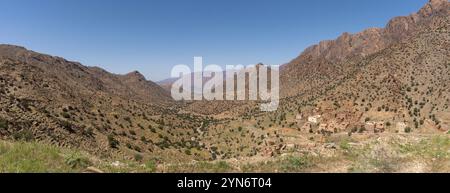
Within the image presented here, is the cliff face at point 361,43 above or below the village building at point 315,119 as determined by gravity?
above

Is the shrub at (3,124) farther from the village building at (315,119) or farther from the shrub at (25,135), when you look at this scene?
the village building at (315,119)

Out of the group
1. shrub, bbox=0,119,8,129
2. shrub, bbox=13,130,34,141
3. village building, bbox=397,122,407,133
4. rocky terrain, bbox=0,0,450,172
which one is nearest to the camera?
rocky terrain, bbox=0,0,450,172

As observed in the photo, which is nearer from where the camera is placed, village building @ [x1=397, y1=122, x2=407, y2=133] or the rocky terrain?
the rocky terrain

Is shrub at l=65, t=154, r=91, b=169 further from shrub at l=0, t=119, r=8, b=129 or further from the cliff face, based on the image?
A: the cliff face

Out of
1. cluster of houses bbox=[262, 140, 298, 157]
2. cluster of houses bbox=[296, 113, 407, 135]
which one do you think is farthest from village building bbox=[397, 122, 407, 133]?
cluster of houses bbox=[262, 140, 298, 157]

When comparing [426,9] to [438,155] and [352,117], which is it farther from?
[438,155]

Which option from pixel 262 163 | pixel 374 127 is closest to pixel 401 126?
pixel 374 127

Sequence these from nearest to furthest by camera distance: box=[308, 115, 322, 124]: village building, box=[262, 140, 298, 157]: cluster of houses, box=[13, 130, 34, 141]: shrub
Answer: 1. box=[262, 140, 298, 157]: cluster of houses
2. box=[13, 130, 34, 141]: shrub
3. box=[308, 115, 322, 124]: village building

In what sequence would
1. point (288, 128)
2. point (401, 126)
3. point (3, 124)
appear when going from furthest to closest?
point (288, 128) → point (401, 126) → point (3, 124)

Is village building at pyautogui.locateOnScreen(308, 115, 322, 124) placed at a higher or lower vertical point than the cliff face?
lower

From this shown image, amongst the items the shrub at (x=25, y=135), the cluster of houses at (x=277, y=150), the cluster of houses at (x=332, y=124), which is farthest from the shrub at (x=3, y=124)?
the cluster of houses at (x=332, y=124)

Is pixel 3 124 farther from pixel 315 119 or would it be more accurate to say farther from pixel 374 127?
pixel 315 119
